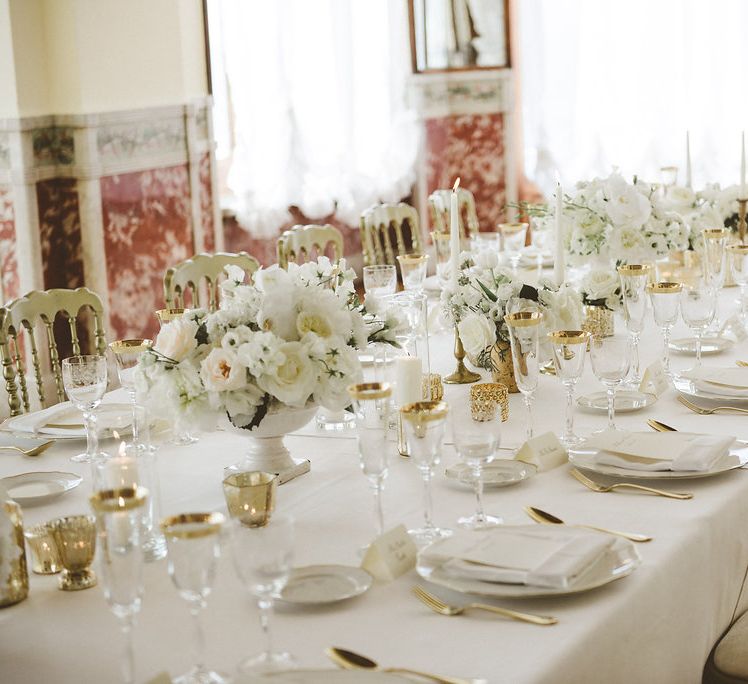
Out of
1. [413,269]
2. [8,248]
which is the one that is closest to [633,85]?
[8,248]

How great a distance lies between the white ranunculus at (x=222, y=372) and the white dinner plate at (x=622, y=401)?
808 mm

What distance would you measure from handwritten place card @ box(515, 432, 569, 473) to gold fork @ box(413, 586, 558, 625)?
54 cm

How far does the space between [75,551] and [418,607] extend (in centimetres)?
47

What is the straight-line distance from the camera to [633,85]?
703cm

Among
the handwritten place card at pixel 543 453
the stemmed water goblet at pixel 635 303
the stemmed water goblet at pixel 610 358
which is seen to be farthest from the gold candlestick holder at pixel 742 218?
the handwritten place card at pixel 543 453

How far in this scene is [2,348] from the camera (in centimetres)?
287

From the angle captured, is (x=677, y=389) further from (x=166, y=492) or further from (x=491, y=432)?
(x=166, y=492)

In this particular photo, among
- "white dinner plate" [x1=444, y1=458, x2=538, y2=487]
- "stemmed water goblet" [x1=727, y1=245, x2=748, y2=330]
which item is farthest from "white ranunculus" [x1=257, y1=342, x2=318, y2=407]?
"stemmed water goblet" [x1=727, y1=245, x2=748, y2=330]

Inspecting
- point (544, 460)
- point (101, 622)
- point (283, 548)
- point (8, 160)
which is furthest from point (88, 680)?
point (8, 160)

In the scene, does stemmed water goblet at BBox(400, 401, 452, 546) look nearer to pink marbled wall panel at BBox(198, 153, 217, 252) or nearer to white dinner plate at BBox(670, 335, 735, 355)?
white dinner plate at BBox(670, 335, 735, 355)

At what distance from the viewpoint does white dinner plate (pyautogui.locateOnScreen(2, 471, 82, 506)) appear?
6.46 ft

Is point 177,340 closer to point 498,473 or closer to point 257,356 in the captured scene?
→ point 257,356

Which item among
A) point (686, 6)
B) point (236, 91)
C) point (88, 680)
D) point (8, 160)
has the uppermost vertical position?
point (686, 6)

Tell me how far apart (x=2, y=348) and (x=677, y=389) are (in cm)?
157
